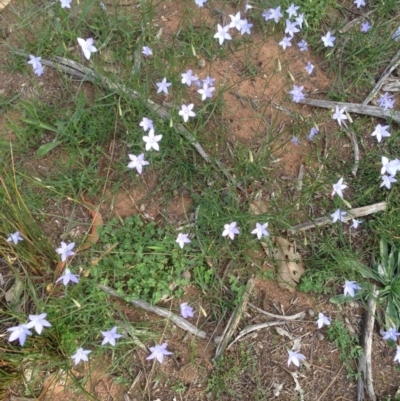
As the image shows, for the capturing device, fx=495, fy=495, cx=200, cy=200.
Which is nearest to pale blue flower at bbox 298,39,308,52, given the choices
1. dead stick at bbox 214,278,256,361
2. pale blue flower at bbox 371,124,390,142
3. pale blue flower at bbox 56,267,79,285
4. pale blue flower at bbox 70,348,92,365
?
pale blue flower at bbox 371,124,390,142

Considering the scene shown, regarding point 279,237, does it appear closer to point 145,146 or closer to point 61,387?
point 145,146

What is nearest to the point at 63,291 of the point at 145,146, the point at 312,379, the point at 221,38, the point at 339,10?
the point at 145,146

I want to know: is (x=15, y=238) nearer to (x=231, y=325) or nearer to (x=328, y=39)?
(x=231, y=325)

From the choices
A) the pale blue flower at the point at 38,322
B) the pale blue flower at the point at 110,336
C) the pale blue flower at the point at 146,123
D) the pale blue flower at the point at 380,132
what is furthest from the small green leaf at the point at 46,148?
the pale blue flower at the point at 380,132

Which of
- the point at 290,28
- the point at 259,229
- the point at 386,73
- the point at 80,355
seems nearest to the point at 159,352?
the point at 80,355

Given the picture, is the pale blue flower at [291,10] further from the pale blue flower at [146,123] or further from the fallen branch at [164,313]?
the fallen branch at [164,313]

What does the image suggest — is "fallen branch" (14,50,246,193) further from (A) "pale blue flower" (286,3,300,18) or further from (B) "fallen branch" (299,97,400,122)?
(A) "pale blue flower" (286,3,300,18)
